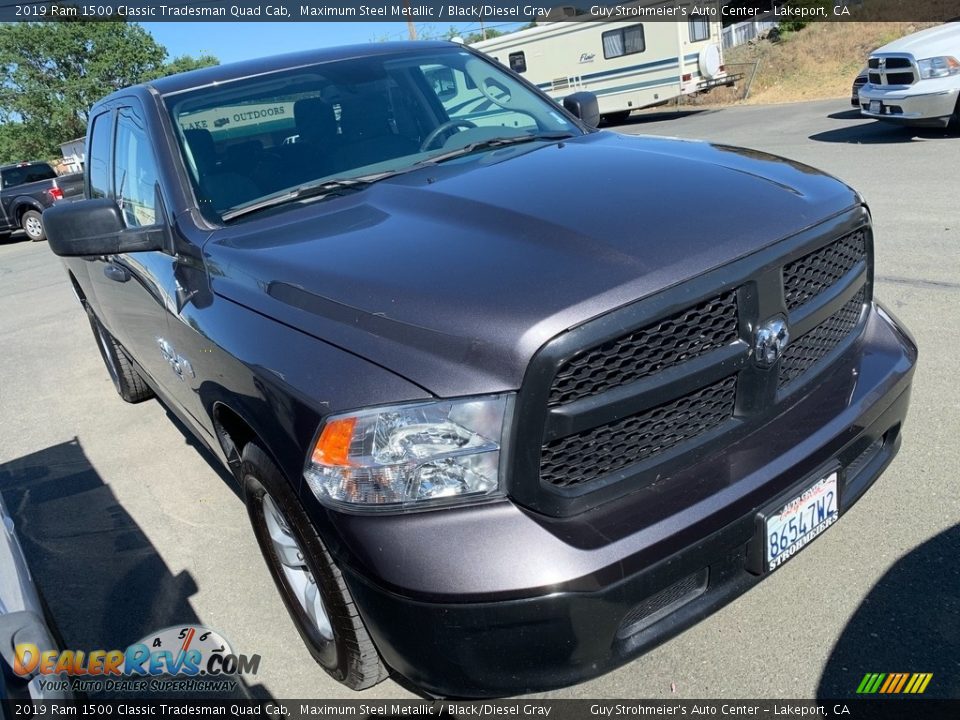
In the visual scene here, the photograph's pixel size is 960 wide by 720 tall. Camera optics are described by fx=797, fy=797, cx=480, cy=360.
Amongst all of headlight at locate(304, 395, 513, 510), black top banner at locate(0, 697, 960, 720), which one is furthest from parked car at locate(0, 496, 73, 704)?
headlight at locate(304, 395, 513, 510)

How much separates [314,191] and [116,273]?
1.40 metres

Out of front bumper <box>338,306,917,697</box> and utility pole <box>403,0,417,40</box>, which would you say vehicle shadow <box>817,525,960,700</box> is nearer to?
front bumper <box>338,306,917,697</box>

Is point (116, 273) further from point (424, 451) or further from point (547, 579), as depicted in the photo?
point (547, 579)

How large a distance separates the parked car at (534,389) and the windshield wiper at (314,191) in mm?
23

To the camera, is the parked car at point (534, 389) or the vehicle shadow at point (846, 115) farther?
→ the vehicle shadow at point (846, 115)

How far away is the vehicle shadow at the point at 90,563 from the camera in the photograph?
10.3 feet

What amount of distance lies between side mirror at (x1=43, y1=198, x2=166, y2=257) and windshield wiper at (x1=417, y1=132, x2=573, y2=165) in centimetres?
108

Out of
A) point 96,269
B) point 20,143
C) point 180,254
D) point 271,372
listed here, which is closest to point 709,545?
point 271,372

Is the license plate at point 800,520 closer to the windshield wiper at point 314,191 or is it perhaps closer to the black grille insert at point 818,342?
the black grille insert at point 818,342

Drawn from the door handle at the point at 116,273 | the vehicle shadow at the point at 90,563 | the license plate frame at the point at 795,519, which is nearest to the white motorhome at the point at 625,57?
the door handle at the point at 116,273

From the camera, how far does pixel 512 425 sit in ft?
5.99

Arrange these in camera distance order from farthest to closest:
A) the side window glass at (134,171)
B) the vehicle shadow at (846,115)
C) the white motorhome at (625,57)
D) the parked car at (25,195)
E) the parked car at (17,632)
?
the white motorhome at (625,57)
the parked car at (25,195)
the vehicle shadow at (846,115)
the side window glass at (134,171)
the parked car at (17,632)

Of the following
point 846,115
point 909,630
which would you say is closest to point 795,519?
point 909,630

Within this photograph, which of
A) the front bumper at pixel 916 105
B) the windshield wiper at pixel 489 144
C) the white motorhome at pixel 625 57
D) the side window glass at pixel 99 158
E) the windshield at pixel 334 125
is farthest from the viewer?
the white motorhome at pixel 625 57
